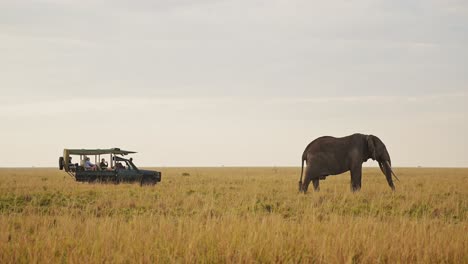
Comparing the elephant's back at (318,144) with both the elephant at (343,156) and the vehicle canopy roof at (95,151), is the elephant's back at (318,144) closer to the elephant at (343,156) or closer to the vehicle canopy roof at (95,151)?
the elephant at (343,156)

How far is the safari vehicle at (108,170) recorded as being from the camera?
73.4 ft

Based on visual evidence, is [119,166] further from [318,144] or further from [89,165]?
[318,144]

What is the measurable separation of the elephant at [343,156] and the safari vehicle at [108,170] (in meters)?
7.46

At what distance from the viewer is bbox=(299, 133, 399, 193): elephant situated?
19234 millimetres

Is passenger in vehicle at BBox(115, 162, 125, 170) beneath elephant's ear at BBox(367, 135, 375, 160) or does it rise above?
beneath

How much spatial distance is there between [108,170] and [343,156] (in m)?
10.3

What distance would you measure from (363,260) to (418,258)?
69 cm

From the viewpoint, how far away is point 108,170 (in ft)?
73.6

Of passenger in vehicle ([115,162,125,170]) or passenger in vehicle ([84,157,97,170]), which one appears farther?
passenger in vehicle ([84,157,97,170])

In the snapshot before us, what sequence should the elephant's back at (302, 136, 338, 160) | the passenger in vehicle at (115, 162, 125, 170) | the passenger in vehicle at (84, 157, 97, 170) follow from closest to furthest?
1. the elephant's back at (302, 136, 338, 160)
2. the passenger in vehicle at (115, 162, 125, 170)
3. the passenger in vehicle at (84, 157, 97, 170)

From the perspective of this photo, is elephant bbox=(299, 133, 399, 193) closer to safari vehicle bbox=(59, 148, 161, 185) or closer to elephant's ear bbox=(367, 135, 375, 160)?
elephant's ear bbox=(367, 135, 375, 160)

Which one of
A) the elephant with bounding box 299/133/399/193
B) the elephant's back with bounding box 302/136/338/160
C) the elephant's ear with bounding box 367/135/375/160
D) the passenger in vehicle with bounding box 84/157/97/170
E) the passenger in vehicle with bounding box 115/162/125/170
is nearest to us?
Answer: the elephant with bounding box 299/133/399/193

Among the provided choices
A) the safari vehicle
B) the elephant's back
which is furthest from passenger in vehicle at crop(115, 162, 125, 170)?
the elephant's back

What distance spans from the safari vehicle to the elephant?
24.5 ft
